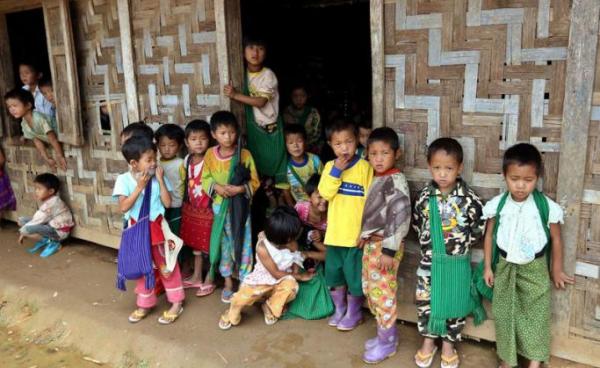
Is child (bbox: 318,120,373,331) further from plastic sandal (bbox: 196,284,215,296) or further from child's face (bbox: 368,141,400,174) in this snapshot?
plastic sandal (bbox: 196,284,215,296)

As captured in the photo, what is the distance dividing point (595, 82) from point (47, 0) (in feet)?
14.7

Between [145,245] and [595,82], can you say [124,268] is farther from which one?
[595,82]

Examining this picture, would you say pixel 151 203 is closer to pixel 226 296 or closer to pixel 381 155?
pixel 226 296

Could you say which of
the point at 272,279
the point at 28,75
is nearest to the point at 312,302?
the point at 272,279

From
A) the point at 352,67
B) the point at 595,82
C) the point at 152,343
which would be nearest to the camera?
the point at 595,82

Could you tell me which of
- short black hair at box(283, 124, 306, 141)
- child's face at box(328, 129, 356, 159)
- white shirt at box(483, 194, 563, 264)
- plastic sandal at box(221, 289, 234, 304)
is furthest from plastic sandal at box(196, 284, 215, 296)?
white shirt at box(483, 194, 563, 264)

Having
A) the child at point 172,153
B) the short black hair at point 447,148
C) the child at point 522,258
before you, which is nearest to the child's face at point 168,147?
the child at point 172,153

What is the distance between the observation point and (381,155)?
2939 millimetres

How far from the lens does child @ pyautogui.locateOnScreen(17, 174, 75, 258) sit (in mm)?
5152

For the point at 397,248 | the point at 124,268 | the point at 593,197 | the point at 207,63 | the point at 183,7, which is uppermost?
the point at 183,7

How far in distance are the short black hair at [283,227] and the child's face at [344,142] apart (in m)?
0.59

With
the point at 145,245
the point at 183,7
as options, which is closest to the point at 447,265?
the point at 145,245

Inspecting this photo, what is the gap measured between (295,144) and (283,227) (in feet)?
2.48

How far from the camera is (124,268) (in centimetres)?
356
